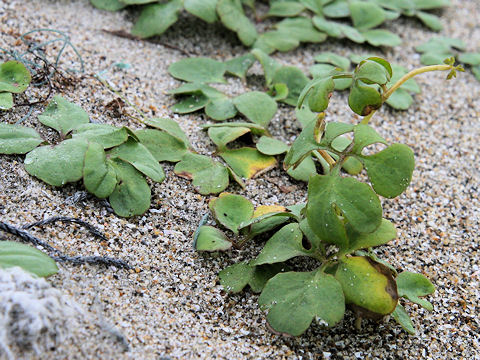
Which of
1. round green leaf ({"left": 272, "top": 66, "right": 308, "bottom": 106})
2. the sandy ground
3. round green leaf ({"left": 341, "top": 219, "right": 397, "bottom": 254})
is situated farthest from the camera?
round green leaf ({"left": 272, "top": 66, "right": 308, "bottom": 106})

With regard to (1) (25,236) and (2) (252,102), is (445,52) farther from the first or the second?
(1) (25,236)

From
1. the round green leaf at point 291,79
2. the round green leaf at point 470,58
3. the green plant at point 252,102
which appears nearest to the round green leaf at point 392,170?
the green plant at point 252,102

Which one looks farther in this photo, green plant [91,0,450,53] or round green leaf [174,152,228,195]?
green plant [91,0,450,53]

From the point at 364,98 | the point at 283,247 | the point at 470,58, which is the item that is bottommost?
the point at 470,58

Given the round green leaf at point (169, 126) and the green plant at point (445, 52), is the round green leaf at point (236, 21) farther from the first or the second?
the green plant at point (445, 52)

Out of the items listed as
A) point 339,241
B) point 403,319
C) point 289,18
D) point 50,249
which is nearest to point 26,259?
point 50,249

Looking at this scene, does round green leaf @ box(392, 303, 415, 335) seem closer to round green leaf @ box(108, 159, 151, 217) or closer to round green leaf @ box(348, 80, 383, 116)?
round green leaf @ box(348, 80, 383, 116)

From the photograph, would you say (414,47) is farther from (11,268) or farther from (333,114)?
(11,268)

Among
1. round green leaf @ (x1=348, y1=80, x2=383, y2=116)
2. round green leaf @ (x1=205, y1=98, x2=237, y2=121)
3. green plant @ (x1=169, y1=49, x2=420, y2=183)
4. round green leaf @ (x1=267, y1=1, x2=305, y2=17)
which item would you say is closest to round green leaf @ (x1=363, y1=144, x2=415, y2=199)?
round green leaf @ (x1=348, y1=80, x2=383, y2=116)
